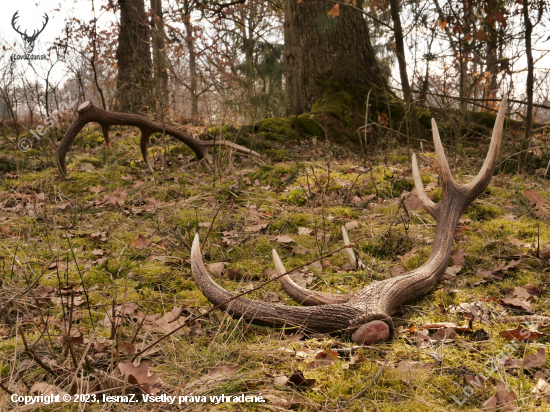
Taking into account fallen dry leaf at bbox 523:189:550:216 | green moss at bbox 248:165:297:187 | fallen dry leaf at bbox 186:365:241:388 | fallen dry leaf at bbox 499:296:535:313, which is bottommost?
fallen dry leaf at bbox 186:365:241:388

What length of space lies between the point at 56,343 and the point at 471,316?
1914 mm

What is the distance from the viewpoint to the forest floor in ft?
4.95

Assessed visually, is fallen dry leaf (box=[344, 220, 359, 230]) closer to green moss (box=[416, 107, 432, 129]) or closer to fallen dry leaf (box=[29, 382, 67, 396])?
fallen dry leaf (box=[29, 382, 67, 396])

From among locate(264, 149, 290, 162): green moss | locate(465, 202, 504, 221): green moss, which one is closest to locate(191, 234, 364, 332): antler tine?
locate(465, 202, 504, 221): green moss

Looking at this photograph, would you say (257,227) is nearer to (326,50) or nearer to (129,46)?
(326,50)

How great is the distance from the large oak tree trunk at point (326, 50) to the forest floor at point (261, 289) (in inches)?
97.4

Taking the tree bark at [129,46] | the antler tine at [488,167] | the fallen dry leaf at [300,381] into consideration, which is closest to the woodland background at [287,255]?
the fallen dry leaf at [300,381]

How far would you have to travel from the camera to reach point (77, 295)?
2.33 metres

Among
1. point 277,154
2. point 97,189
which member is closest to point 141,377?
point 97,189

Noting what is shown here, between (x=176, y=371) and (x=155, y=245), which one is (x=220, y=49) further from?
(x=176, y=371)

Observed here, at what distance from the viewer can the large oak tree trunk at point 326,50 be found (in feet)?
23.7

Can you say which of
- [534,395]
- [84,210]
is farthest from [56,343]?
[84,210]

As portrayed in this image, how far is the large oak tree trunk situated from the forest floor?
247 cm

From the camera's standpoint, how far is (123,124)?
5.45 metres
